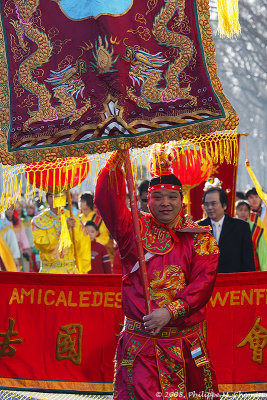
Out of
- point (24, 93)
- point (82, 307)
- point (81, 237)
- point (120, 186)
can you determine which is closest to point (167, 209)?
point (120, 186)

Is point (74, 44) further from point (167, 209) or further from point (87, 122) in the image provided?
point (167, 209)

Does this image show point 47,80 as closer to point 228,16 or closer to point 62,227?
point 228,16

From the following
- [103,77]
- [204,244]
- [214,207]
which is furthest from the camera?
[214,207]

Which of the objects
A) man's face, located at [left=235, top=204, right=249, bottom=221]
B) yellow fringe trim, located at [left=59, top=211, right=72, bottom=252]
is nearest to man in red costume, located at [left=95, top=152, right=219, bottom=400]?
yellow fringe trim, located at [left=59, top=211, right=72, bottom=252]

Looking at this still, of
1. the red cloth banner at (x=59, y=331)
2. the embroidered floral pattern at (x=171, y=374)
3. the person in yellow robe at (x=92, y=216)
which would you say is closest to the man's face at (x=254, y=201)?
the person in yellow robe at (x=92, y=216)

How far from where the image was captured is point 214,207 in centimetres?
748

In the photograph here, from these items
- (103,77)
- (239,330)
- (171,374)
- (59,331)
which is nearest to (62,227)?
(59,331)

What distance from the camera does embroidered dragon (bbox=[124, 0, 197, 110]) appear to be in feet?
14.7

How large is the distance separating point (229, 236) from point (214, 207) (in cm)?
37

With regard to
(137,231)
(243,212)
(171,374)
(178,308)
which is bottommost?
(243,212)

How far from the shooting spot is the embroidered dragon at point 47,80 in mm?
4496

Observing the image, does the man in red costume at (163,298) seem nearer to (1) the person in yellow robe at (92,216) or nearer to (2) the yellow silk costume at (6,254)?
(2) the yellow silk costume at (6,254)

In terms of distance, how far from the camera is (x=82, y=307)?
6.73 meters

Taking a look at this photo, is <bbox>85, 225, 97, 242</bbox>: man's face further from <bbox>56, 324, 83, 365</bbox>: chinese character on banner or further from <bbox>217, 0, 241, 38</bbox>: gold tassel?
<bbox>217, 0, 241, 38</bbox>: gold tassel
